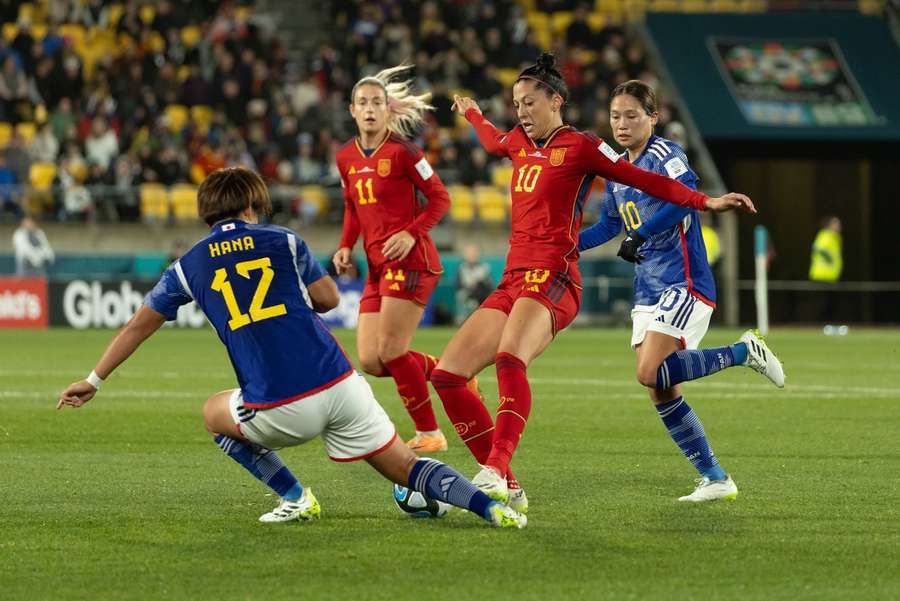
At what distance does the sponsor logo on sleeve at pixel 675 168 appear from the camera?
7.87 m

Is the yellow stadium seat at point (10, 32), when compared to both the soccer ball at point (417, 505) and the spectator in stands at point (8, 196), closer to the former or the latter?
the spectator in stands at point (8, 196)

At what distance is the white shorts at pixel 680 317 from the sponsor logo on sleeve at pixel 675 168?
1.92 ft

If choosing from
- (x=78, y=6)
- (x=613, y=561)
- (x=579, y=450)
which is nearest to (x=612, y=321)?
(x=78, y=6)

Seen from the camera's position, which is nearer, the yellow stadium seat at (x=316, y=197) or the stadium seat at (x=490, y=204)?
the yellow stadium seat at (x=316, y=197)

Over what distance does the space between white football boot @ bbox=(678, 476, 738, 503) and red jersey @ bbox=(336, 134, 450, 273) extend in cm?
266

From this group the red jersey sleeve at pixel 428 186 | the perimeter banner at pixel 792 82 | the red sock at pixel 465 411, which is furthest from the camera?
the perimeter banner at pixel 792 82

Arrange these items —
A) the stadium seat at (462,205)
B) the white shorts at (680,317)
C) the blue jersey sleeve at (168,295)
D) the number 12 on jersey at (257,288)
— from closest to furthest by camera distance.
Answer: the number 12 on jersey at (257,288), the blue jersey sleeve at (168,295), the white shorts at (680,317), the stadium seat at (462,205)

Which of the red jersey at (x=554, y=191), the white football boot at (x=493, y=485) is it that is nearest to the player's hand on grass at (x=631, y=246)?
the red jersey at (x=554, y=191)

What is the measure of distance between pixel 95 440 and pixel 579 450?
3198 mm

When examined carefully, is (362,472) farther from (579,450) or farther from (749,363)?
(749,363)

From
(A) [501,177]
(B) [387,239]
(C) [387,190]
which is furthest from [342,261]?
(A) [501,177]

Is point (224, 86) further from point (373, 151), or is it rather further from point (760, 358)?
point (760, 358)

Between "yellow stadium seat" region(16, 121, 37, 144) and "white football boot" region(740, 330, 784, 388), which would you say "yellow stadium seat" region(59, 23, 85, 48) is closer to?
"yellow stadium seat" region(16, 121, 37, 144)

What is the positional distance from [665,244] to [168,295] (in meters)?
2.76
